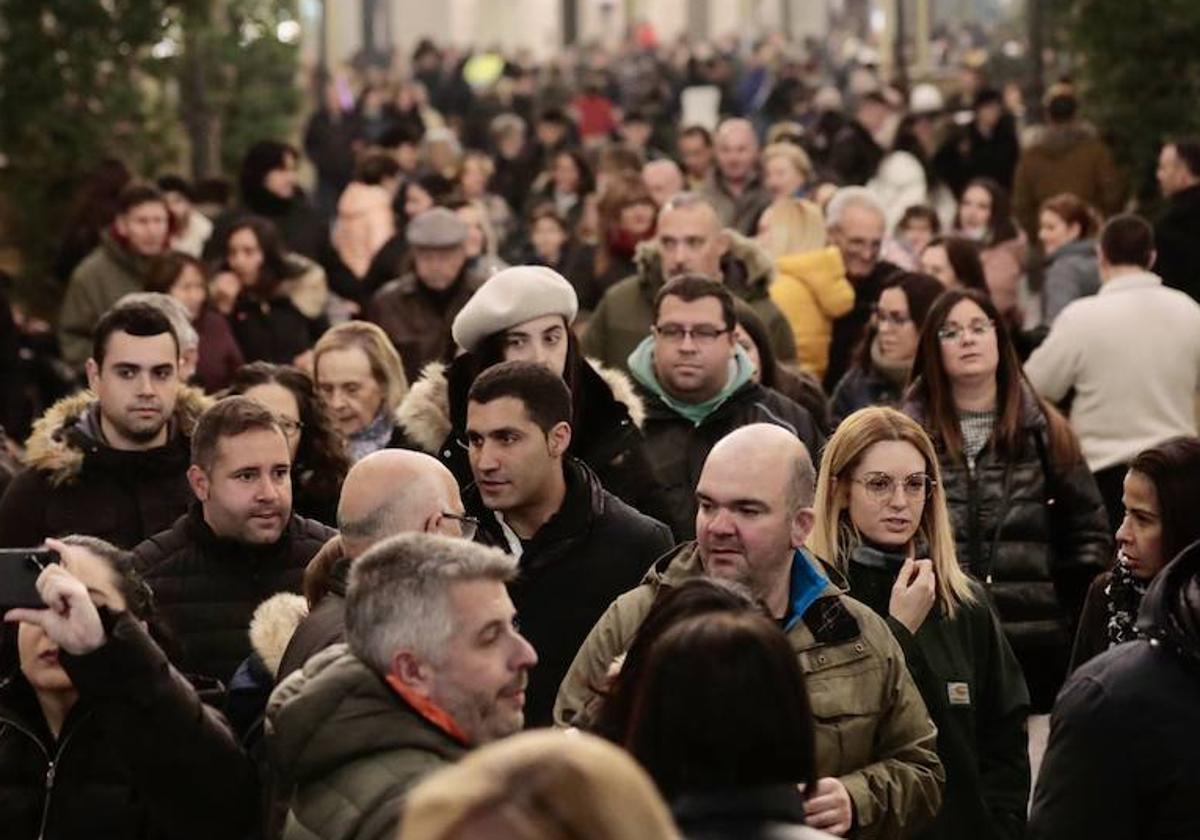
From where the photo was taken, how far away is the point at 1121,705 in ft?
20.2

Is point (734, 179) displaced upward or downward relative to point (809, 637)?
downward

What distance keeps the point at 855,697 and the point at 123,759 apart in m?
1.70

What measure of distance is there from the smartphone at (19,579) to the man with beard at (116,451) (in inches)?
133

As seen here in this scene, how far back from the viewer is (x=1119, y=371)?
41.4 ft

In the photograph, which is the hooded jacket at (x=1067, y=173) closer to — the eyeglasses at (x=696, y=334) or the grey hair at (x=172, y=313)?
the eyeglasses at (x=696, y=334)

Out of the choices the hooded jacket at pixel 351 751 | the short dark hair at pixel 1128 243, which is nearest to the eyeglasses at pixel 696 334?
the short dark hair at pixel 1128 243

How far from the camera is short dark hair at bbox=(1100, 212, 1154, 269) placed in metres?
Result: 12.9

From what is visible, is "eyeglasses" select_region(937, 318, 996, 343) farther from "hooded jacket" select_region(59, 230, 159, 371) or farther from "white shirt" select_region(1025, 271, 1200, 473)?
"hooded jacket" select_region(59, 230, 159, 371)

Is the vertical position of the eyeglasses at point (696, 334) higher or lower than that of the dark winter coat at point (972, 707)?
higher

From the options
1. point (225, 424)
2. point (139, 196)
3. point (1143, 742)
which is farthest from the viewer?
point (139, 196)

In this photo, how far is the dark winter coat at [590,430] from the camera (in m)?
9.54

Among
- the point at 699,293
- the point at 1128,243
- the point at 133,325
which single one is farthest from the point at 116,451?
the point at 1128,243

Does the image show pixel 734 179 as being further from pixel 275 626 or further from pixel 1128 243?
pixel 275 626

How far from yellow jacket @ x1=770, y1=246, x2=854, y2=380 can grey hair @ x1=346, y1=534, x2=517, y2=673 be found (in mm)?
8613
